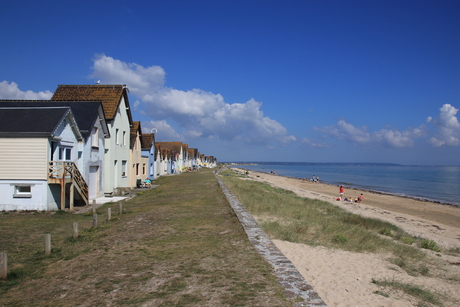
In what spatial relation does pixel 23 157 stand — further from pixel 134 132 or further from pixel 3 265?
pixel 134 132

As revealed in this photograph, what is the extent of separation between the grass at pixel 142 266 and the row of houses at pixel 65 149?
4.58 meters

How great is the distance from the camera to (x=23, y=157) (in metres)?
18.0

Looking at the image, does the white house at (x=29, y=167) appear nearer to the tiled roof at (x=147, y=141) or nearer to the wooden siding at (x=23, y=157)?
the wooden siding at (x=23, y=157)

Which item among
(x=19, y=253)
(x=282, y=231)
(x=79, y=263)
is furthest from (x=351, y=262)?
(x=19, y=253)

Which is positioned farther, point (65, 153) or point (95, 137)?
point (95, 137)

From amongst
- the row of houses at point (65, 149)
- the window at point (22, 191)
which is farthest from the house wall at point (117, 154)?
the window at point (22, 191)

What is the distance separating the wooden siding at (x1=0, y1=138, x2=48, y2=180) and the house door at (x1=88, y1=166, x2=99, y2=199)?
5.47 metres

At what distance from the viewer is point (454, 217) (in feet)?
91.0

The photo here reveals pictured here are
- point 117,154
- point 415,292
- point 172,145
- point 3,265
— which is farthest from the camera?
point 172,145

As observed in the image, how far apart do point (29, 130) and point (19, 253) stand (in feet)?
32.8

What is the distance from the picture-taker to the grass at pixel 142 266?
19.7ft

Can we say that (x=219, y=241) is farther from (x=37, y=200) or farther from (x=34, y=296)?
(x=37, y=200)

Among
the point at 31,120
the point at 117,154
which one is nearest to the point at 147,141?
the point at 117,154

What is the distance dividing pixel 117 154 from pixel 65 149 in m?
8.20
